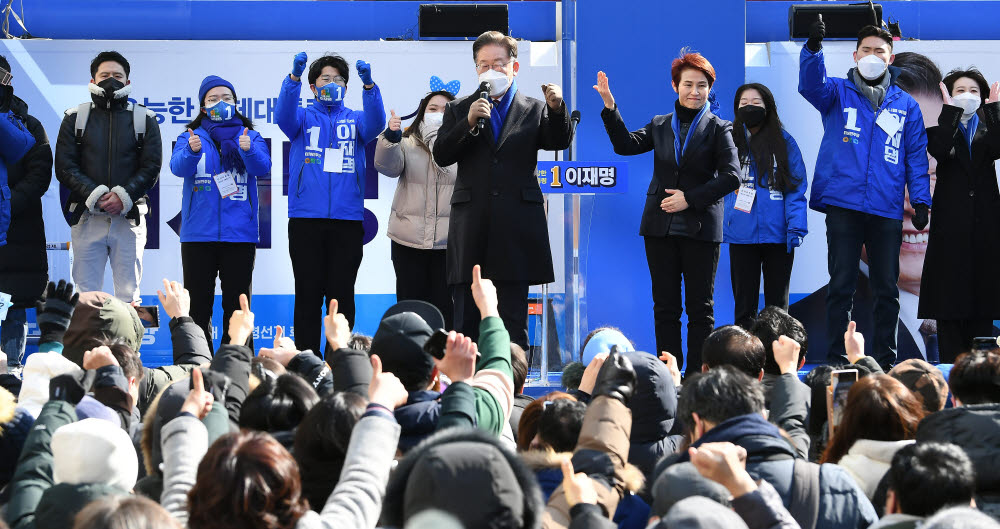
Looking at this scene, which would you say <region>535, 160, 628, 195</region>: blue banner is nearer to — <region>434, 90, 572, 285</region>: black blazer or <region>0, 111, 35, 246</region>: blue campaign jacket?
<region>434, 90, 572, 285</region>: black blazer

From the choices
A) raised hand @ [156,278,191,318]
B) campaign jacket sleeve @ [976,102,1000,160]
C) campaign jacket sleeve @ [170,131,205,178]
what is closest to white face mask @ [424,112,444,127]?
campaign jacket sleeve @ [170,131,205,178]

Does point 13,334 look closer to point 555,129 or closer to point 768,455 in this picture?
point 555,129

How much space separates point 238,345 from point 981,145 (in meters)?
4.03

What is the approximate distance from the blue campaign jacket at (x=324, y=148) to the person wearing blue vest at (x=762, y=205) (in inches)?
76.9

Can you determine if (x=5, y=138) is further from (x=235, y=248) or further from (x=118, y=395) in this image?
(x=118, y=395)

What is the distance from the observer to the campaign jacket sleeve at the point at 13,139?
6508 millimetres

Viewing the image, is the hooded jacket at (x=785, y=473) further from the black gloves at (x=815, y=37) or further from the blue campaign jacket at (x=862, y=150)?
the black gloves at (x=815, y=37)

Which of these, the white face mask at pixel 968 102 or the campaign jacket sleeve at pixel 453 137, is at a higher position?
the white face mask at pixel 968 102

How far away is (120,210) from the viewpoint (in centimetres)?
651

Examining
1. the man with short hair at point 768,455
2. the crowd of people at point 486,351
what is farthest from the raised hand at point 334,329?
the man with short hair at point 768,455

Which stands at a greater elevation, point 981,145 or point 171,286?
point 981,145

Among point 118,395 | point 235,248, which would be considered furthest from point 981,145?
point 118,395

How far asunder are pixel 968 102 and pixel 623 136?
5.76 feet

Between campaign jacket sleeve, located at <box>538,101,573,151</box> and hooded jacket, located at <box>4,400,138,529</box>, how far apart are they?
3.02m
